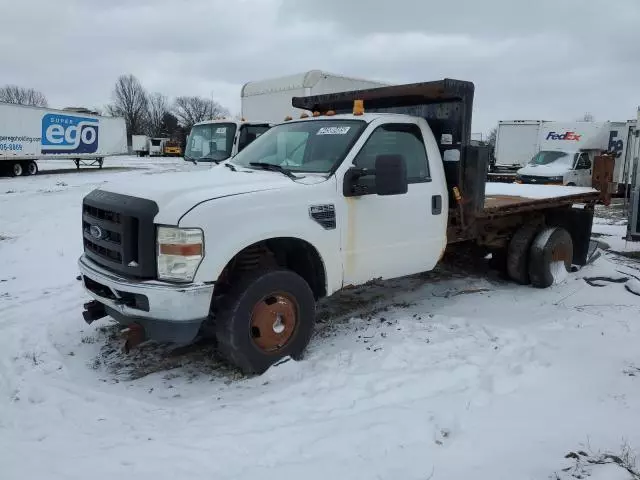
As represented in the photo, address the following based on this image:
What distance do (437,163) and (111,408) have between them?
3673mm

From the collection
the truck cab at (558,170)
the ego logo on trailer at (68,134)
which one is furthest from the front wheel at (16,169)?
the truck cab at (558,170)

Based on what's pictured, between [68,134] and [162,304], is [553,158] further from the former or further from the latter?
[68,134]

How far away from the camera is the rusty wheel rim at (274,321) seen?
4.03 m

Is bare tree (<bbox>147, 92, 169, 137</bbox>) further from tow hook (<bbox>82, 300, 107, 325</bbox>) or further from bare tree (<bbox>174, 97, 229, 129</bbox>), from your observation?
tow hook (<bbox>82, 300, 107, 325</bbox>)

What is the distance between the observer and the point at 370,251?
15.4ft

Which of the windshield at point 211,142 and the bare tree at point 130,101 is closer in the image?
the windshield at point 211,142

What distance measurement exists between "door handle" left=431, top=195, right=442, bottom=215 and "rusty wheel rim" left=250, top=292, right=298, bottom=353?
1818mm

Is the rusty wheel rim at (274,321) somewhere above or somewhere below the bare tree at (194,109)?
below

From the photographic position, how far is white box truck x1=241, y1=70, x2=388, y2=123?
506 inches

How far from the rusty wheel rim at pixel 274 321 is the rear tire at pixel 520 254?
11.5 feet

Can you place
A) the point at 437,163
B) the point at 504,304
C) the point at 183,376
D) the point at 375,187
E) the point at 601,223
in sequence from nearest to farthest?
the point at 183,376
the point at 375,187
the point at 437,163
the point at 504,304
the point at 601,223

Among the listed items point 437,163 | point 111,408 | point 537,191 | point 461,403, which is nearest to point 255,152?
point 437,163

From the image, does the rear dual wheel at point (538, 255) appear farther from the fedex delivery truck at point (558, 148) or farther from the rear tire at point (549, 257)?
the fedex delivery truck at point (558, 148)

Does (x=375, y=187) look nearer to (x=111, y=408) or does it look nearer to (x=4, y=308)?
(x=111, y=408)
